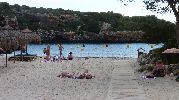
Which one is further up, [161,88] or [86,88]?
[161,88]

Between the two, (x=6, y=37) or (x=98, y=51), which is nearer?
(x=6, y=37)

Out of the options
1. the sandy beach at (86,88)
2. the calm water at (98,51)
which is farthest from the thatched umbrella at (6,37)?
the calm water at (98,51)

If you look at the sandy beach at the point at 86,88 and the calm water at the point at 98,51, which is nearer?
Answer: the sandy beach at the point at 86,88

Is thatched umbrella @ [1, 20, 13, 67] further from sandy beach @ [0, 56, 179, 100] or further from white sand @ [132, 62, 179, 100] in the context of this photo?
white sand @ [132, 62, 179, 100]

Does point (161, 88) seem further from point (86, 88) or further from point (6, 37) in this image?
point (6, 37)

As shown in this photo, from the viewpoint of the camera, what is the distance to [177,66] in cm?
3014

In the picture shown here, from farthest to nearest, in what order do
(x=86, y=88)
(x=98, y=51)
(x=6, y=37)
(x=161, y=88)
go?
(x=98, y=51)
(x=6, y=37)
(x=86, y=88)
(x=161, y=88)

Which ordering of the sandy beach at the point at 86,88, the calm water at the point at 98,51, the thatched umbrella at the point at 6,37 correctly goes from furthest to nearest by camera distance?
the calm water at the point at 98,51, the thatched umbrella at the point at 6,37, the sandy beach at the point at 86,88

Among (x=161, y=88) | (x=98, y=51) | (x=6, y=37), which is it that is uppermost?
(x=6, y=37)

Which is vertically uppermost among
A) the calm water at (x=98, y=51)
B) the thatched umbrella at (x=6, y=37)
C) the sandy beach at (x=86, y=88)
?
the thatched umbrella at (x=6, y=37)

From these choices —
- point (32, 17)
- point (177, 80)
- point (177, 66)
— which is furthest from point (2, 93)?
point (32, 17)

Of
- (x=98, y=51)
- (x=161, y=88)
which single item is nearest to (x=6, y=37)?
(x=161, y=88)

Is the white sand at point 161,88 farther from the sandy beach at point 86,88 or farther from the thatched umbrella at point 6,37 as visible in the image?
the thatched umbrella at point 6,37

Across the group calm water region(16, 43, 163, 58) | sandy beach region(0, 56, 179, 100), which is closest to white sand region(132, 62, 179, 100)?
sandy beach region(0, 56, 179, 100)
